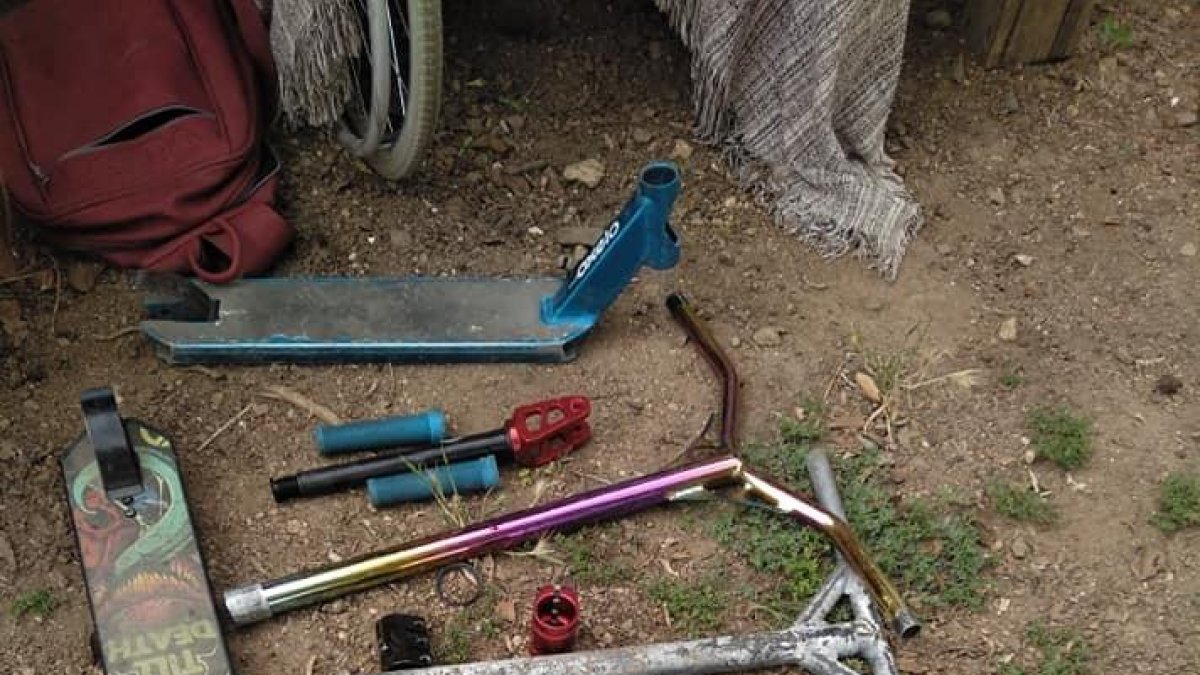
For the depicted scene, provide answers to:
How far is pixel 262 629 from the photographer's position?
196 centimetres

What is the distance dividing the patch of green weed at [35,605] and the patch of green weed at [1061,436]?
5.05 feet

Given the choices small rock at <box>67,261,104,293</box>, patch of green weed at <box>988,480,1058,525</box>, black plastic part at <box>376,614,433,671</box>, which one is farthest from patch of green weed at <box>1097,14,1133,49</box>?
small rock at <box>67,261,104,293</box>

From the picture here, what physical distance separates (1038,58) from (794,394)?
1.01 metres

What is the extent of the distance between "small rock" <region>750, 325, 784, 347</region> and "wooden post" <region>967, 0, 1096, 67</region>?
836 mm

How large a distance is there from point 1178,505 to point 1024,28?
106 centimetres

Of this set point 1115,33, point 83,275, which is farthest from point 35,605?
point 1115,33

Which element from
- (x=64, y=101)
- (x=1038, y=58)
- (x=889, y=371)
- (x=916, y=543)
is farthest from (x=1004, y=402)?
(x=64, y=101)

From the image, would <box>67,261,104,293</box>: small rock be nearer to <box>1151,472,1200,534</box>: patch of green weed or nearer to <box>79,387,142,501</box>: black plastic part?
<box>79,387,142,501</box>: black plastic part

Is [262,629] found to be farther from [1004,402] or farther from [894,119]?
[894,119]

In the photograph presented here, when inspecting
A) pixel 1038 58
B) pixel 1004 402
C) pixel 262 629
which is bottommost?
pixel 262 629

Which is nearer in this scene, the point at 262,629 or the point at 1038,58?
the point at 262,629

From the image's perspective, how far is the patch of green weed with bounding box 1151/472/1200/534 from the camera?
6.93 feet

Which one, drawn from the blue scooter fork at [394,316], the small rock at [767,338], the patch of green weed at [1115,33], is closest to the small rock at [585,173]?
the blue scooter fork at [394,316]

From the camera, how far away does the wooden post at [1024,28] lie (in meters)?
2.68
